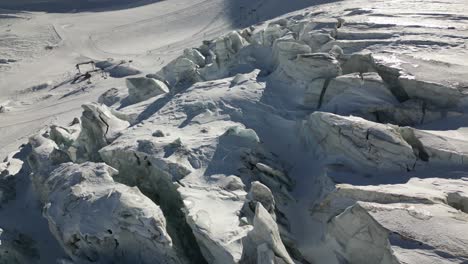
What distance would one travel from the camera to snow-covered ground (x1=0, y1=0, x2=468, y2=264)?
32.8 feet

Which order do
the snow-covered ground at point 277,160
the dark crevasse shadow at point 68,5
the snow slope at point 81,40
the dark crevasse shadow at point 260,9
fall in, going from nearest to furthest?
the snow-covered ground at point 277,160 → the snow slope at point 81,40 → the dark crevasse shadow at point 260,9 → the dark crevasse shadow at point 68,5

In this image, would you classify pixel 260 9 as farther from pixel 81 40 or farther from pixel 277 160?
pixel 277 160

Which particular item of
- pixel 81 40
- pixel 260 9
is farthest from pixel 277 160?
pixel 81 40

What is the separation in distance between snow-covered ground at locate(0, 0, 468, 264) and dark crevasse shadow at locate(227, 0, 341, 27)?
13376 millimetres

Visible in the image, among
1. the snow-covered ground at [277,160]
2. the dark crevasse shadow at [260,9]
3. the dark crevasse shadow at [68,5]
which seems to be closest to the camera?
the snow-covered ground at [277,160]

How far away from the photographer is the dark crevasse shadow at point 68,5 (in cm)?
4966

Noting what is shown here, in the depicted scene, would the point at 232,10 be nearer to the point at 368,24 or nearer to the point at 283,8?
the point at 283,8

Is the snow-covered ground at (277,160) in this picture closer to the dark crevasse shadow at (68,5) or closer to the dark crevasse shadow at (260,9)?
the dark crevasse shadow at (260,9)

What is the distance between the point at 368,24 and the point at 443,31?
3.34 metres

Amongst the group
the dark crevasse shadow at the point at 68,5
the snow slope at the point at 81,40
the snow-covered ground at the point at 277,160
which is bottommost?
the snow slope at the point at 81,40

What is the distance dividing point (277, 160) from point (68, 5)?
44816 mm

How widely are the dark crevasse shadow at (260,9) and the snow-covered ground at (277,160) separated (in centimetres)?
1338

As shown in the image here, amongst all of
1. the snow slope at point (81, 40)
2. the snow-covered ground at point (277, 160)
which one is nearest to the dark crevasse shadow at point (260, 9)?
the snow slope at point (81, 40)

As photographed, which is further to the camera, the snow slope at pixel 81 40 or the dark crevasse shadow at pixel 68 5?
the dark crevasse shadow at pixel 68 5
